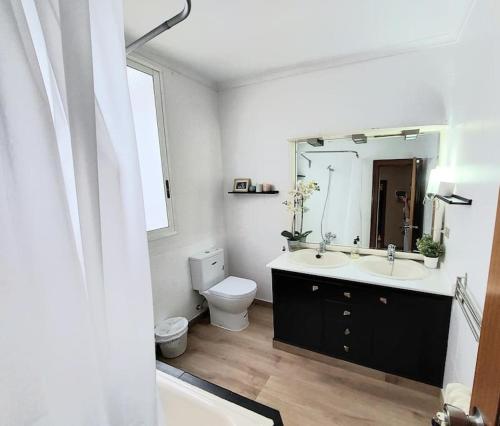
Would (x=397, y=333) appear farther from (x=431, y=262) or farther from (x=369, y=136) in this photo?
(x=369, y=136)

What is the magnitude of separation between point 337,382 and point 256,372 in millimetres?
597

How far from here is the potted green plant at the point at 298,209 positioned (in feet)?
8.25

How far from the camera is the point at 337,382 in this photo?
5.94ft

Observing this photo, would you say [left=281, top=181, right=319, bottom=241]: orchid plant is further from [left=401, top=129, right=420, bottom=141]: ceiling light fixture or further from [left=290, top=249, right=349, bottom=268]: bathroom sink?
[left=401, top=129, right=420, bottom=141]: ceiling light fixture

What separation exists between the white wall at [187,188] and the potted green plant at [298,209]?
856 millimetres

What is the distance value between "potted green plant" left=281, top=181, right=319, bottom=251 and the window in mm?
1170

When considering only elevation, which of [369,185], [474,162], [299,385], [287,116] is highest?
[287,116]

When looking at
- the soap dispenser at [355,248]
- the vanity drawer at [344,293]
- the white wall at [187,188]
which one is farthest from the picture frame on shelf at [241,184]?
the vanity drawer at [344,293]

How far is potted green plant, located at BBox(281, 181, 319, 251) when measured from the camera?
2.51 metres

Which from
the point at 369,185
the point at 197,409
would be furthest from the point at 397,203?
the point at 197,409

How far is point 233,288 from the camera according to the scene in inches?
94.4

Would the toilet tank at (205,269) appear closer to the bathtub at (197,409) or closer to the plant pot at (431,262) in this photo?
the bathtub at (197,409)

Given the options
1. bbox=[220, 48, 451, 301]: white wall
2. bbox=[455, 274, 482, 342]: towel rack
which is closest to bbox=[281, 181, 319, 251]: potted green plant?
bbox=[220, 48, 451, 301]: white wall

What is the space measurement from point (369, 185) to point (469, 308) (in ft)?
4.32
